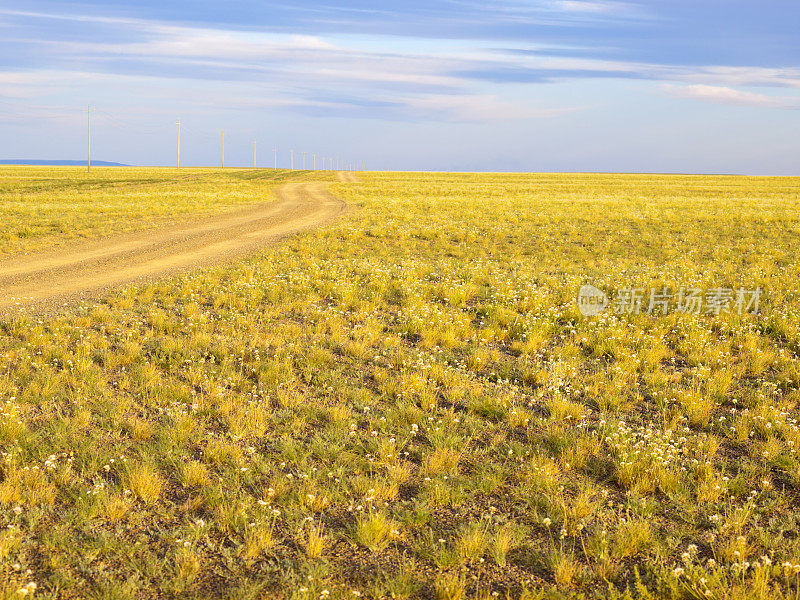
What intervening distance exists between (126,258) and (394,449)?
15.5 meters

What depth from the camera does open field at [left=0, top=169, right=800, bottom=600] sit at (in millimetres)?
4691

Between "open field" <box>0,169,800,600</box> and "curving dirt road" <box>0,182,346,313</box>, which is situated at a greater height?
"curving dirt road" <box>0,182,346,313</box>

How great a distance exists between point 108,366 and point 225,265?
29.9 ft

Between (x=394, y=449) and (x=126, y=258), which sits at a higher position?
(x=126, y=258)

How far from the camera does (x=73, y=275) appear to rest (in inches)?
633

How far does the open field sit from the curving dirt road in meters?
2.13

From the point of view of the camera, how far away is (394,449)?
6625 millimetres

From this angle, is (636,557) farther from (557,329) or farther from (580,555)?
(557,329)

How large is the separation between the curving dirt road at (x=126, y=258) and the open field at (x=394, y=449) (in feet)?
6.98

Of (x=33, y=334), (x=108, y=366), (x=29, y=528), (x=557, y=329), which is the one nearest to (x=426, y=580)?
(x=29, y=528)

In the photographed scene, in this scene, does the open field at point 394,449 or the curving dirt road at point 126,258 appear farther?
the curving dirt road at point 126,258

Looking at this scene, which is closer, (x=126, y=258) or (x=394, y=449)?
(x=394, y=449)

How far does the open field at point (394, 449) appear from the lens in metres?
4.69

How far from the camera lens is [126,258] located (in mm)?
18922
